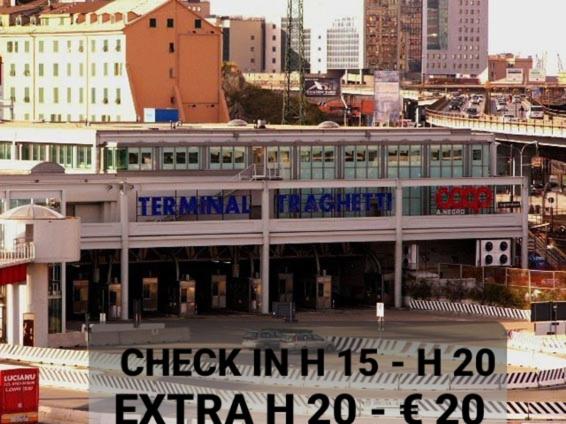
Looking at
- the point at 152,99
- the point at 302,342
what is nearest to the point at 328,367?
the point at 302,342

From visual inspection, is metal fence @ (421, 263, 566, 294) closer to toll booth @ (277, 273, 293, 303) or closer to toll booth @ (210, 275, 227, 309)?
toll booth @ (277, 273, 293, 303)

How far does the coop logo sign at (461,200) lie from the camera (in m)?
99.6

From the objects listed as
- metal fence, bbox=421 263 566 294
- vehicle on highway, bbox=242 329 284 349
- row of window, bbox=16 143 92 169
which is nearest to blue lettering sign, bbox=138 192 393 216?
metal fence, bbox=421 263 566 294

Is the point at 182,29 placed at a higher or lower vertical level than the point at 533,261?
higher

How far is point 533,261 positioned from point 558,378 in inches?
1433

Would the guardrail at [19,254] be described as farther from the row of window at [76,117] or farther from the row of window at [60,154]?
the row of window at [76,117]

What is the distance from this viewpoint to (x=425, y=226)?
9719cm

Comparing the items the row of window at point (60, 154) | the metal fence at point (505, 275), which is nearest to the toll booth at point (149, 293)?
the row of window at point (60, 154)

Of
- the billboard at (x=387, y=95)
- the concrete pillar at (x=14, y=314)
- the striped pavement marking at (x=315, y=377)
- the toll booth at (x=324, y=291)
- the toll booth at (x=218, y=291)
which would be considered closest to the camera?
the striped pavement marking at (x=315, y=377)

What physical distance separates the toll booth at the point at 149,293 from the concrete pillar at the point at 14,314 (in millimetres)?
14562

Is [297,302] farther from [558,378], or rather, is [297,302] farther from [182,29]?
[182,29]

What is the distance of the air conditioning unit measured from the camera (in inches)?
3900

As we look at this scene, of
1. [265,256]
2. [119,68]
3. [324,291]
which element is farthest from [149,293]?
[119,68]

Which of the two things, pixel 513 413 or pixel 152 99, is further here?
pixel 152 99
